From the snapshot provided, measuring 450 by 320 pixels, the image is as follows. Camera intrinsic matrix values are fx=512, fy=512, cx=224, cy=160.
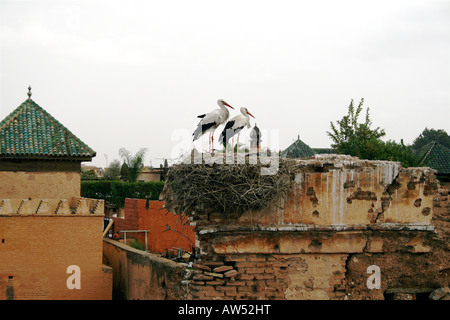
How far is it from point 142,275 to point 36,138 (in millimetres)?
7335

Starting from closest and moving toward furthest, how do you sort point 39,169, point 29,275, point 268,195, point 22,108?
point 268,195 < point 29,275 < point 39,169 < point 22,108

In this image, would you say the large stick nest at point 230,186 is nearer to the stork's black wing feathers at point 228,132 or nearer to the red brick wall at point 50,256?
the stork's black wing feathers at point 228,132

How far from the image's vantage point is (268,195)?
668cm

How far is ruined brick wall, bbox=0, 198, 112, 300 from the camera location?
41.2 feet

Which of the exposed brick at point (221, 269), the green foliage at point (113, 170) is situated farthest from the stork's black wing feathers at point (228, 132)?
the green foliage at point (113, 170)

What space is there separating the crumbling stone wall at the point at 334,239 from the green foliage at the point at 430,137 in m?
45.0

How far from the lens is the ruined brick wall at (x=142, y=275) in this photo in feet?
25.1

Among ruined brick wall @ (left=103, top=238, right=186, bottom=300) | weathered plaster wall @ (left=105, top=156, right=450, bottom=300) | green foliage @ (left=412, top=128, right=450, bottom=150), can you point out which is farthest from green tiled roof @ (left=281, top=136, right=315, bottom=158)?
green foliage @ (left=412, top=128, right=450, bottom=150)

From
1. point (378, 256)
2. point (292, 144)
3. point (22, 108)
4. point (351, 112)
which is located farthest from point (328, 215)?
point (292, 144)

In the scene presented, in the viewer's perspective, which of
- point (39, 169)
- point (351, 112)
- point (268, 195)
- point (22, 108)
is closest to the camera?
point (268, 195)

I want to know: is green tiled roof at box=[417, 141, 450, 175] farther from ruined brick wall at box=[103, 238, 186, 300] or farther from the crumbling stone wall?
the crumbling stone wall

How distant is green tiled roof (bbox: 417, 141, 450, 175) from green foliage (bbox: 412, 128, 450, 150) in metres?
25.5
